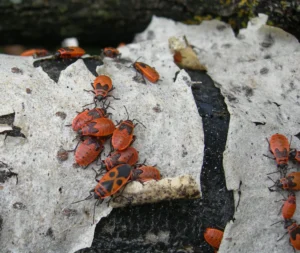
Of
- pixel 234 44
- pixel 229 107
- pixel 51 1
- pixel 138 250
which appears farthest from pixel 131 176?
pixel 51 1

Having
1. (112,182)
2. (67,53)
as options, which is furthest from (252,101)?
(67,53)

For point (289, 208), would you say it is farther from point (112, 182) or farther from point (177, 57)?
point (177, 57)

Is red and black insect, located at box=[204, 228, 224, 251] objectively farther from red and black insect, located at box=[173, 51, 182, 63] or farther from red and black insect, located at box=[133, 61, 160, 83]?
red and black insect, located at box=[173, 51, 182, 63]

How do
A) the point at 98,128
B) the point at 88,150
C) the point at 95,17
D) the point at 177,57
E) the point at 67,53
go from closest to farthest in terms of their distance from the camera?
the point at 88,150 < the point at 98,128 < the point at 67,53 < the point at 177,57 < the point at 95,17

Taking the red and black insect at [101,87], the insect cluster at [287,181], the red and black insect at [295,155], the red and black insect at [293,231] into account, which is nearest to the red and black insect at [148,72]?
the red and black insect at [101,87]

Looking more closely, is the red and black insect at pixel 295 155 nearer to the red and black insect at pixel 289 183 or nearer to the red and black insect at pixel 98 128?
the red and black insect at pixel 289 183

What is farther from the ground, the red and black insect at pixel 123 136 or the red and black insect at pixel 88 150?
the red and black insect at pixel 123 136

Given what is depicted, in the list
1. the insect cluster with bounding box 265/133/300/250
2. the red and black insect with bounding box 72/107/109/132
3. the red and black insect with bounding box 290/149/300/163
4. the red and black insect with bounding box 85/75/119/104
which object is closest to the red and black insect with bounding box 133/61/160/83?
the red and black insect with bounding box 85/75/119/104
